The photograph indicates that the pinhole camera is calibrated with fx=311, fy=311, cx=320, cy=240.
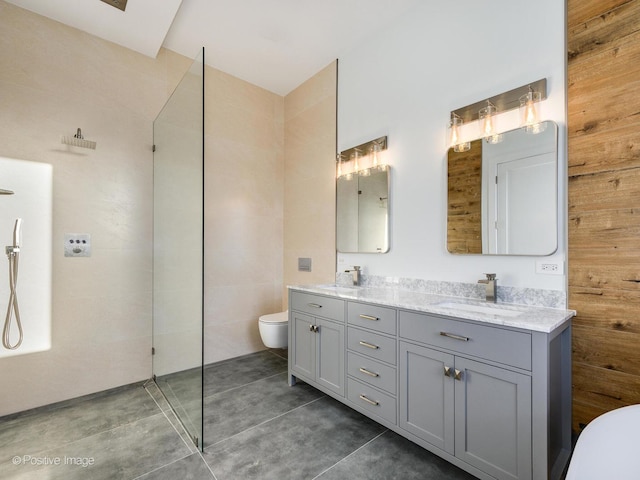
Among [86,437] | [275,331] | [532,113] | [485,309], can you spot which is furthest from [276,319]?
[532,113]

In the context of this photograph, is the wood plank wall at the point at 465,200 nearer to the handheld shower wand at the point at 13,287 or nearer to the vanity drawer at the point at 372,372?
the vanity drawer at the point at 372,372

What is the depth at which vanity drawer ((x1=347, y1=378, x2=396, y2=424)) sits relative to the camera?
1.84 meters

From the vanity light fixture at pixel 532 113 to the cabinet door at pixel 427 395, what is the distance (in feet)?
4.42

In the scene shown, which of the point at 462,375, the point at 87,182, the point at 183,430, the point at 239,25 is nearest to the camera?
the point at 462,375

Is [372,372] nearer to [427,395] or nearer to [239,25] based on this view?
[427,395]

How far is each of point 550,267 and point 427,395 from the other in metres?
0.97

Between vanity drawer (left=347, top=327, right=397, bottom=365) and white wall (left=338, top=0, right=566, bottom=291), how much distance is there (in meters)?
0.65

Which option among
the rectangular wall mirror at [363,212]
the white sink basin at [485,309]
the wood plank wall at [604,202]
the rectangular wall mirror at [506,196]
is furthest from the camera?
the rectangular wall mirror at [363,212]

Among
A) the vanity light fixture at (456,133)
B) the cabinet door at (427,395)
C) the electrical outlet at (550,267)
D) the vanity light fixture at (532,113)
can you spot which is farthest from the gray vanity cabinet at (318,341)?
the vanity light fixture at (532,113)

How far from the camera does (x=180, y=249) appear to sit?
82.4 inches

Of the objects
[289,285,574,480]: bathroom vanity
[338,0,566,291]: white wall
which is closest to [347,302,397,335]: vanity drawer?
[289,285,574,480]: bathroom vanity

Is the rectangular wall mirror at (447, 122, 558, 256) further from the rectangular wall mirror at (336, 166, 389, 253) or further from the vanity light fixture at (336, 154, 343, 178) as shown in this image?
the vanity light fixture at (336, 154, 343, 178)

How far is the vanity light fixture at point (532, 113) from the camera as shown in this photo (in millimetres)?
1748

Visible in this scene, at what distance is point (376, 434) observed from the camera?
1941 millimetres
